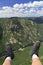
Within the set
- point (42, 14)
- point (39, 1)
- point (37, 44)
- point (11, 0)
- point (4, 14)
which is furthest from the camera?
point (4, 14)

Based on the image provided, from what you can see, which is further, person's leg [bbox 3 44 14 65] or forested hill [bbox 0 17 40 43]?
forested hill [bbox 0 17 40 43]

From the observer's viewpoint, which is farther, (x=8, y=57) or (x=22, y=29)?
(x=22, y=29)

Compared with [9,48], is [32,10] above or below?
above

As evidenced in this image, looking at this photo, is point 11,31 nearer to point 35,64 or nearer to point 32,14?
point 32,14

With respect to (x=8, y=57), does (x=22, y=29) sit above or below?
above

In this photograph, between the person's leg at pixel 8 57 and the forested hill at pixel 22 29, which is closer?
the person's leg at pixel 8 57

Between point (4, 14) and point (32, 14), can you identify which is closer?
point (32, 14)

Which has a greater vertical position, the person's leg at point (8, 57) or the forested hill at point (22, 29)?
the forested hill at point (22, 29)

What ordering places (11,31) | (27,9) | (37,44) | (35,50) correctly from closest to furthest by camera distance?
(35,50), (37,44), (27,9), (11,31)

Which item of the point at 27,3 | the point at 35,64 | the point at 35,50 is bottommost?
the point at 35,64

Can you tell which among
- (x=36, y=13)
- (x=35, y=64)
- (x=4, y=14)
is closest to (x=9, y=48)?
(x=35, y=64)

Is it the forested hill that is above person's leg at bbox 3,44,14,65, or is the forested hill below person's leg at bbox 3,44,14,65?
above
